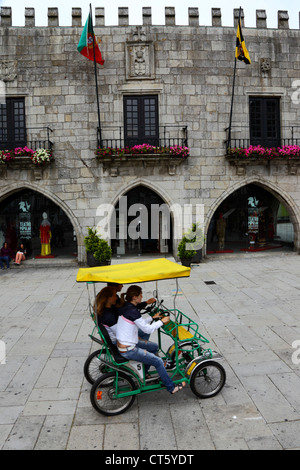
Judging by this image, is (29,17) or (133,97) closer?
(29,17)

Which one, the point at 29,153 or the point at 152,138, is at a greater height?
the point at 152,138

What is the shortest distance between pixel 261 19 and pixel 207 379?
16.5 m

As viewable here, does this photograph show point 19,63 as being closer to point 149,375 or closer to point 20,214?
point 20,214

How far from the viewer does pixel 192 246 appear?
49.0ft

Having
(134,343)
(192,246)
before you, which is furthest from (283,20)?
(134,343)

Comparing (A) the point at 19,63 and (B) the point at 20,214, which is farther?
(B) the point at 20,214

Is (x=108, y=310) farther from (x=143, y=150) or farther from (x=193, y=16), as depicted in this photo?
(x=193, y=16)

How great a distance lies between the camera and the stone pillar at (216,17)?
16000 mm

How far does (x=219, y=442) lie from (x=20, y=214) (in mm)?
15421

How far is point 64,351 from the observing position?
6.77 m

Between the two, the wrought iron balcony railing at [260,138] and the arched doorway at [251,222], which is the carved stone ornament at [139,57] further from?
the arched doorway at [251,222]

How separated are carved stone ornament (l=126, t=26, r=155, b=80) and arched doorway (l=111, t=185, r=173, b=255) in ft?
15.8
